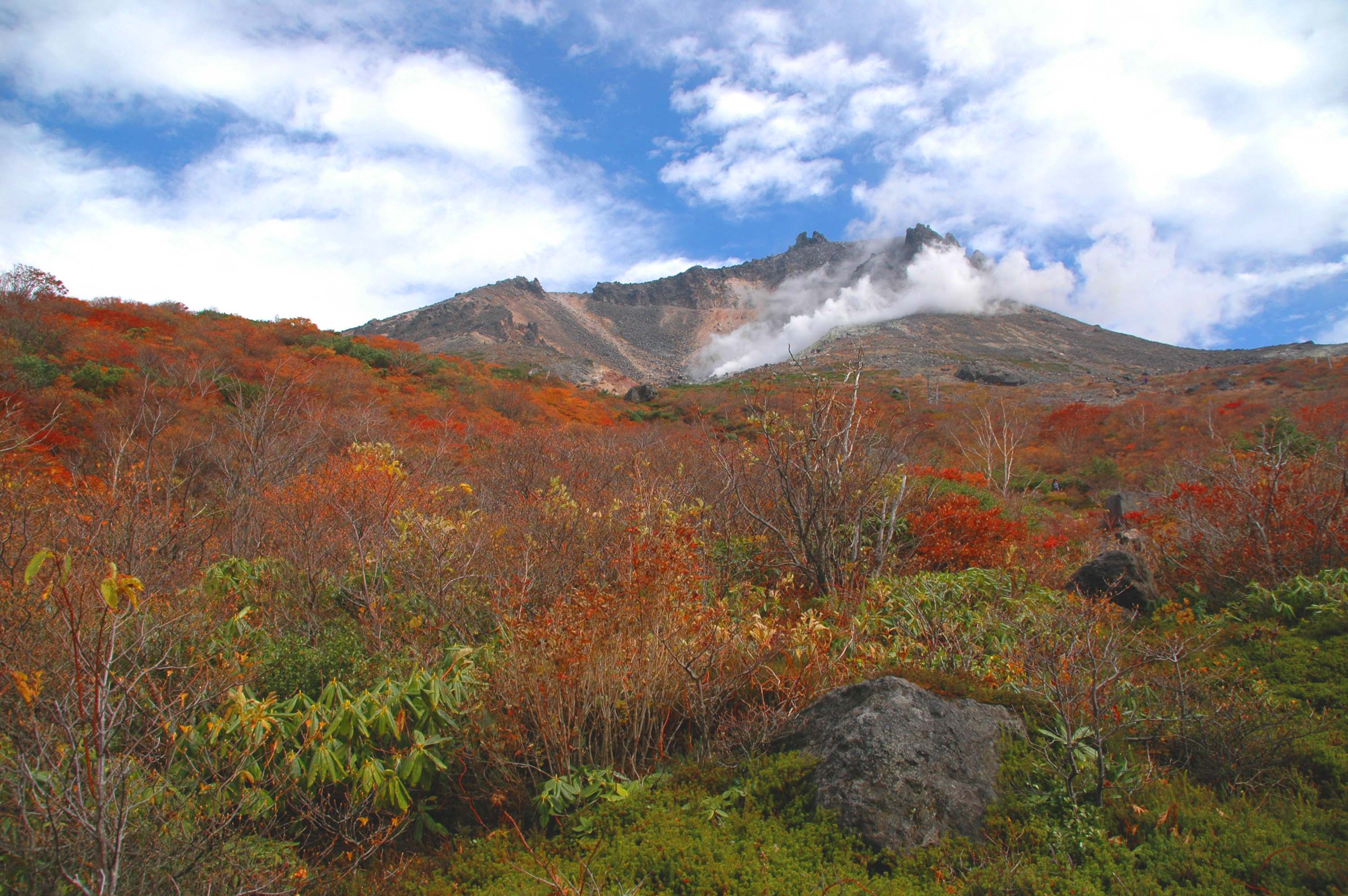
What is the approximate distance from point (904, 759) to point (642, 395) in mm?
34382

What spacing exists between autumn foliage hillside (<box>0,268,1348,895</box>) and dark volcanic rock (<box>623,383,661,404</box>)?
26.4 meters

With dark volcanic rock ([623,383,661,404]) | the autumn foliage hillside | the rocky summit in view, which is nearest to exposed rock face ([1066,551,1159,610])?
the autumn foliage hillside

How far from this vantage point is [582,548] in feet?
20.1

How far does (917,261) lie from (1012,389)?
7831 centimetres

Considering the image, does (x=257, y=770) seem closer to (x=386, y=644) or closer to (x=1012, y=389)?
(x=386, y=644)

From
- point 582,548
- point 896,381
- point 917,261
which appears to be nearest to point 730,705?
point 582,548

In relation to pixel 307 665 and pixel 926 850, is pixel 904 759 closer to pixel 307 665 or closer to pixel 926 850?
pixel 926 850

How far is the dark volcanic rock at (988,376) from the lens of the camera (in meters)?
50.3

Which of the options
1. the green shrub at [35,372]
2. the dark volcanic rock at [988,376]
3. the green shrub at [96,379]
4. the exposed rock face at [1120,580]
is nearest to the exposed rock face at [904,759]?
the exposed rock face at [1120,580]

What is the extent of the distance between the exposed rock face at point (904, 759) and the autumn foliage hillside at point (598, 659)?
0.12 meters

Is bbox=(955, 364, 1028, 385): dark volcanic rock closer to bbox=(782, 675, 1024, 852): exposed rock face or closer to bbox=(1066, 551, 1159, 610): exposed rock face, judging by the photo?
bbox=(1066, 551, 1159, 610): exposed rock face

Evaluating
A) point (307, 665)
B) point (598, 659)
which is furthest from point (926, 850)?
point (307, 665)

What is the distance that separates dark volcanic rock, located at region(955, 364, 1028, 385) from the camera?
50312 millimetres

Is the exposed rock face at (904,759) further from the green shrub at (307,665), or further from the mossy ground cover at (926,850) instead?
the green shrub at (307,665)
